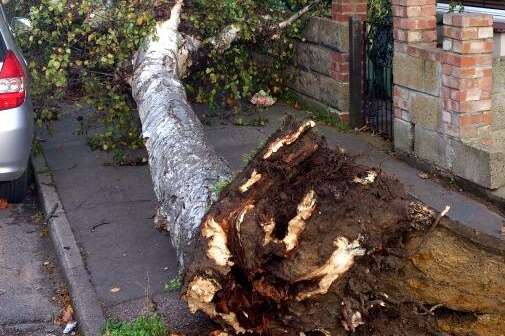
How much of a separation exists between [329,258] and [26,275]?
3008 mm

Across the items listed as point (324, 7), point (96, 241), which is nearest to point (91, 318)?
point (96, 241)

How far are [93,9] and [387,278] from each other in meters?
5.20

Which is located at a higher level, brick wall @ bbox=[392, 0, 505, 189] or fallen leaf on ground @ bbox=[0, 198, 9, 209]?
brick wall @ bbox=[392, 0, 505, 189]

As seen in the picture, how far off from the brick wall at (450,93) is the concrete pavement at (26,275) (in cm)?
329

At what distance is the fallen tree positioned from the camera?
3898 mm

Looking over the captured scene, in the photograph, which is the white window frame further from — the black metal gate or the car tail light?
the car tail light

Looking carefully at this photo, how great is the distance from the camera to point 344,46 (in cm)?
861

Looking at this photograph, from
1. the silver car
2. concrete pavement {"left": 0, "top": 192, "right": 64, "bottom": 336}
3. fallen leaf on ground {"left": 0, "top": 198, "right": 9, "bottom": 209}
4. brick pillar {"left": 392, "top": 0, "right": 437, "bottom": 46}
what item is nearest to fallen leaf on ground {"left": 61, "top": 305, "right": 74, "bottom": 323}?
concrete pavement {"left": 0, "top": 192, "right": 64, "bottom": 336}

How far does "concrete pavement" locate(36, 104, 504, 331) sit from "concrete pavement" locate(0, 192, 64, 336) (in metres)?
0.29

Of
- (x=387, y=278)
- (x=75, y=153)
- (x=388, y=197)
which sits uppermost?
(x=388, y=197)

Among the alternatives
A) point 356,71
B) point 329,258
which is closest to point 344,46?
point 356,71

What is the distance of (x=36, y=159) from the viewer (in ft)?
27.3

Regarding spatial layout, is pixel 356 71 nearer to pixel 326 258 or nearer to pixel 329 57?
pixel 329 57

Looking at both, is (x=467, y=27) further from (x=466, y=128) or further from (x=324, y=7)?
(x=324, y=7)
